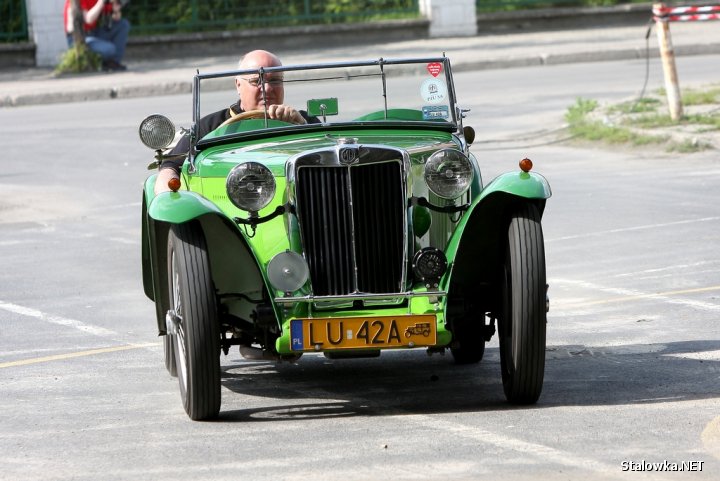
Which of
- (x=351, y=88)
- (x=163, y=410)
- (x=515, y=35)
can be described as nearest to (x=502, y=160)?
(x=351, y=88)

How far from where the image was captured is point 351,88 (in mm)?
8031

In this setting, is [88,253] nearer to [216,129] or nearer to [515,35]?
[216,129]

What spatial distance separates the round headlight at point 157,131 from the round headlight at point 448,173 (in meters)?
1.59

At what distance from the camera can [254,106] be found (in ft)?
25.6

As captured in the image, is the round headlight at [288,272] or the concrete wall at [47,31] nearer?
the round headlight at [288,272]

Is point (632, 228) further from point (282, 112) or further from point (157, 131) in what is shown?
point (157, 131)

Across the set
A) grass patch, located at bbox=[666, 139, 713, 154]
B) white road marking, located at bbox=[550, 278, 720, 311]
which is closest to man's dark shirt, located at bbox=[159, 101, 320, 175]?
white road marking, located at bbox=[550, 278, 720, 311]

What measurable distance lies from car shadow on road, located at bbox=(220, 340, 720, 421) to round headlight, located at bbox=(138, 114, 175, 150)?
127 centimetres

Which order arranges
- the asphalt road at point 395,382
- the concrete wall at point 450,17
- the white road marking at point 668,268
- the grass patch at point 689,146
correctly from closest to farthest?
the asphalt road at point 395,382
the white road marking at point 668,268
the grass patch at point 689,146
the concrete wall at point 450,17

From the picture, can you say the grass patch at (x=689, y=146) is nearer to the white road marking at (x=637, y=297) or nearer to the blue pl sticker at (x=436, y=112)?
the white road marking at (x=637, y=297)

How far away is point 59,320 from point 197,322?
3376 millimetres

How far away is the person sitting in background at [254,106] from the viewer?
7630mm

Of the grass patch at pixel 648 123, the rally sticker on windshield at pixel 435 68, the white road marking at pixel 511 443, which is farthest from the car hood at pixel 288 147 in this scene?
the grass patch at pixel 648 123

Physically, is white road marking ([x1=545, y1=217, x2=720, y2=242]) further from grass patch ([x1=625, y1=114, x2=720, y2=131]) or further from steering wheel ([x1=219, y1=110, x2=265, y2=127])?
grass patch ([x1=625, y1=114, x2=720, y2=131])
